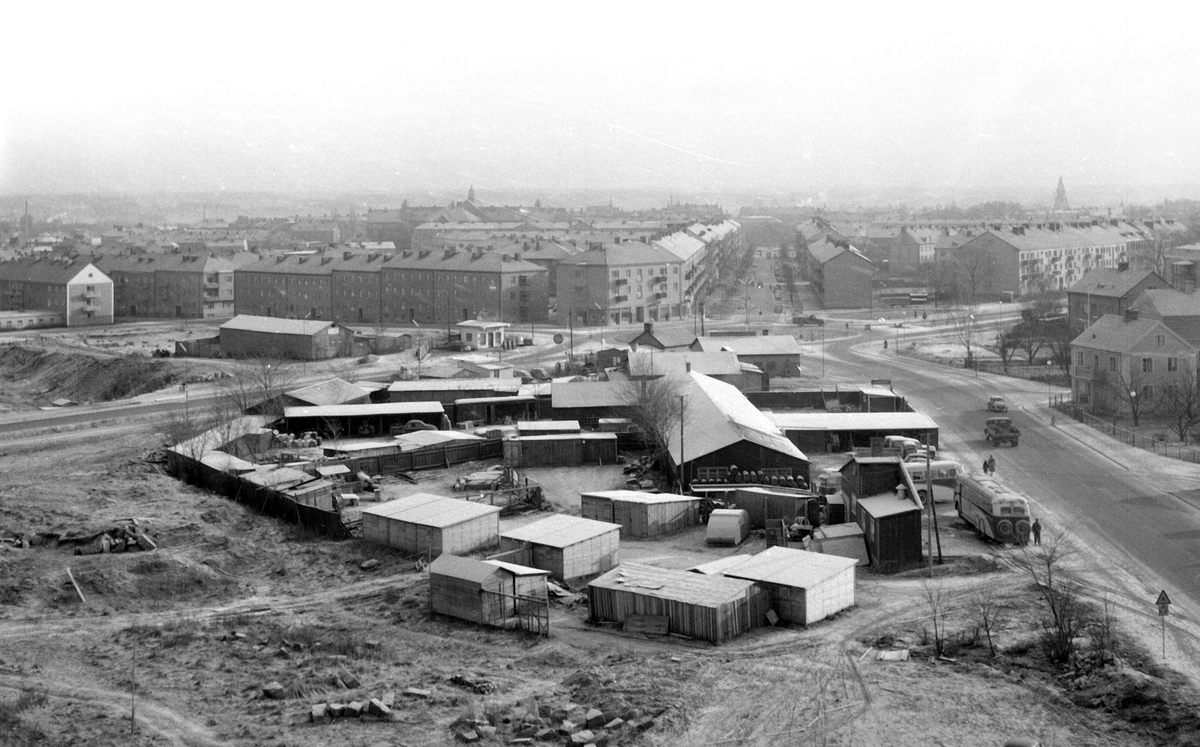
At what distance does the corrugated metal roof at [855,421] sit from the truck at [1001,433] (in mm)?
1046

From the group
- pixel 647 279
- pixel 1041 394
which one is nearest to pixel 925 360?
pixel 1041 394

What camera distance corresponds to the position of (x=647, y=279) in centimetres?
5109

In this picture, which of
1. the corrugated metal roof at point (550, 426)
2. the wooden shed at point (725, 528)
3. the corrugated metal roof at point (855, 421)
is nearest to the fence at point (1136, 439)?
the corrugated metal roof at point (855, 421)

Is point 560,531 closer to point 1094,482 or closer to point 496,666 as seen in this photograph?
point 496,666

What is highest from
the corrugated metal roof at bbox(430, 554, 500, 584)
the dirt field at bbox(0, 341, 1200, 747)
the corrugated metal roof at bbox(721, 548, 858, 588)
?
the corrugated metal roof at bbox(721, 548, 858, 588)

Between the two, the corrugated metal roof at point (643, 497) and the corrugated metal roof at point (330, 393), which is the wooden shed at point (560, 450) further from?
the corrugated metal roof at point (330, 393)

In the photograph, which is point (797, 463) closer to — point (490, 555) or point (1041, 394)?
point (490, 555)

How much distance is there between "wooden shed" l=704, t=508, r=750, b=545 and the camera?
17.1m

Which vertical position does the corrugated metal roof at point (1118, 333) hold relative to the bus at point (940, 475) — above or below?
above

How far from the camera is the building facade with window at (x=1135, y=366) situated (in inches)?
1049

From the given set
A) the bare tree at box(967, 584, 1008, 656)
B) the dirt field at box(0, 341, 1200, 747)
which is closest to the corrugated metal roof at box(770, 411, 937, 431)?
the dirt field at box(0, 341, 1200, 747)

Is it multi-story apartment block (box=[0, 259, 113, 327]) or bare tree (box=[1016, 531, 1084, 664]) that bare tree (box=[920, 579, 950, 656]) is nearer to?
bare tree (box=[1016, 531, 1084, 664])

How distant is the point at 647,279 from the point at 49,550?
36.5 meters

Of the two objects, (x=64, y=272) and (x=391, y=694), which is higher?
(x=64, y=272)
